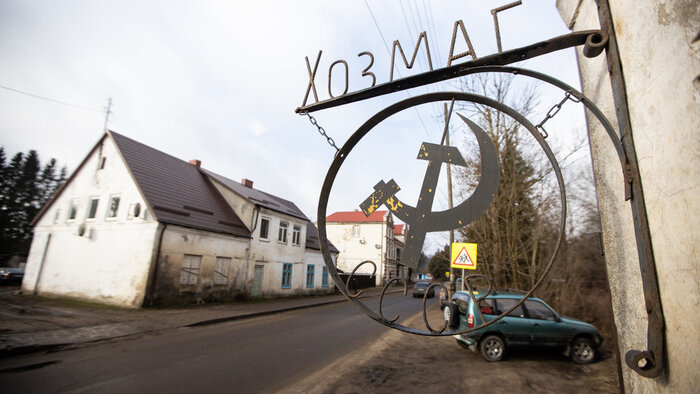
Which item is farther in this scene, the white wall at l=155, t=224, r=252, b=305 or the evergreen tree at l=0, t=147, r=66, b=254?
the evergreen tree at l=0, t=147, r=66, b=254

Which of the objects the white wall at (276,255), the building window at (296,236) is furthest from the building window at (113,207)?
the building window at (296,236)

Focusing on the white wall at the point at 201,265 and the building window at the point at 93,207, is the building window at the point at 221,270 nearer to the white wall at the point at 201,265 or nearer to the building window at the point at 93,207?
the white wall at the point at 201,265

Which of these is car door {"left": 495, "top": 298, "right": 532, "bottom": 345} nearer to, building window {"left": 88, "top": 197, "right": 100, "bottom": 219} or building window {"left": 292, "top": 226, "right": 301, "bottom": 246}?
building window {"left": 292, "top": 226, "right": 301, "bottom": 246}

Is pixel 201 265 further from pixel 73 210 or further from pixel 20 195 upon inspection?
pixel 20 195

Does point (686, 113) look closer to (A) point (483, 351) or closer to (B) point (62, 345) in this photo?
(A) point (483, 351)

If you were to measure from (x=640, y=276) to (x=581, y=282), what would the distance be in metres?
11.6

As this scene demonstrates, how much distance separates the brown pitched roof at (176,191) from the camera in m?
15.0

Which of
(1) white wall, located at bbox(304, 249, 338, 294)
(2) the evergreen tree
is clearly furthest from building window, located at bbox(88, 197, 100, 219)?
(2) the evergreen tree

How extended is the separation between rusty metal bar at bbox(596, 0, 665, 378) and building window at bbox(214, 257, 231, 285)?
17244mm

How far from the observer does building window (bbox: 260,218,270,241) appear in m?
19.8

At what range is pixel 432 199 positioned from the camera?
192 cm

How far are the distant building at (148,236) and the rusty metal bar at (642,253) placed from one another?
50.4 feet

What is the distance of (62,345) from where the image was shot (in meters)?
7.05

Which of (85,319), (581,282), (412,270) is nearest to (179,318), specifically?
(85,319)
